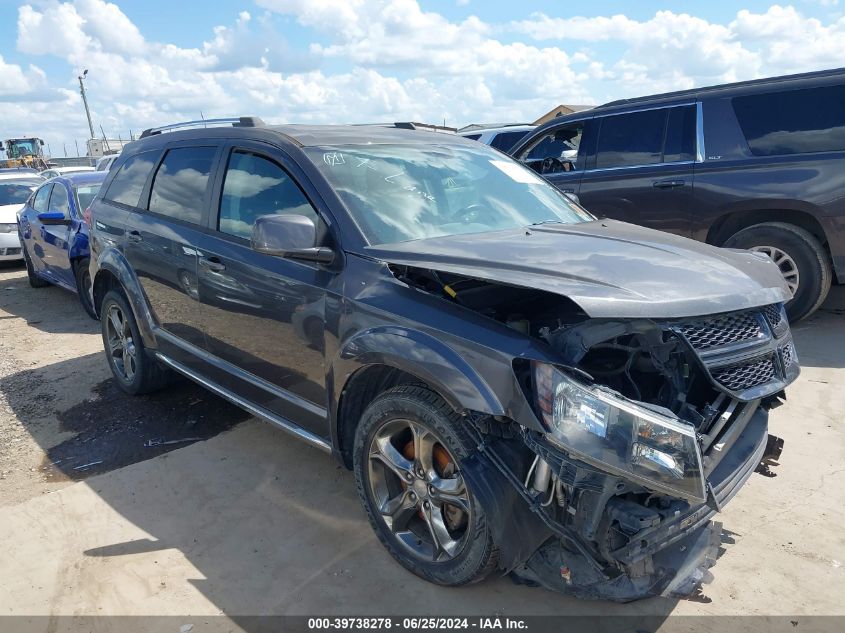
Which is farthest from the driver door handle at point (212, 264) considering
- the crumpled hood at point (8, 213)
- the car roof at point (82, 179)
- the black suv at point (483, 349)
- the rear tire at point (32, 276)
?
the crumpled hood at point (8, 213)

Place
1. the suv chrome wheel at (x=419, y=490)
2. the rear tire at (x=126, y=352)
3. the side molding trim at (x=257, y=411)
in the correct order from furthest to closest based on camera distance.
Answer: the rear tire at (x=126, y=352)
the side molding trim at (x=257, y=411)
the suv chrome wheel at (x=419, y=490)

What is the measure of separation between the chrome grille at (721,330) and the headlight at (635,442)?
15.3 inches

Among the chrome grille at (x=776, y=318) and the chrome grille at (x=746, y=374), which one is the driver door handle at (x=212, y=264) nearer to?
the chrome grille at (x=746, y=374)

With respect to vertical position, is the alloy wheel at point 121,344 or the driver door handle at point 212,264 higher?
the driver door handle at point 212,264

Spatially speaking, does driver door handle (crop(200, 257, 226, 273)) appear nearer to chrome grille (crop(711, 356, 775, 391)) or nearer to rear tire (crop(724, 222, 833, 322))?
chrome grille (crop(711, 356, 775, 391))

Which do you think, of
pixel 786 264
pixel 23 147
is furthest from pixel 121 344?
pixel 23 147

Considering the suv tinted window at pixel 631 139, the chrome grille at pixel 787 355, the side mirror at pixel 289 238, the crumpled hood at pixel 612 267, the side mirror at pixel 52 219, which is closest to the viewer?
the crumpled hood at pixel 612 267

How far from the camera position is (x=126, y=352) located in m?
5.09

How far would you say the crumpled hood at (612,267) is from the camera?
2328 millimetres

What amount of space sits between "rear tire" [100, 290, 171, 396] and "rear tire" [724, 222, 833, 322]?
16.8 feet

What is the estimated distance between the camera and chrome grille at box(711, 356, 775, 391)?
247 cm

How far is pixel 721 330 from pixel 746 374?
0.21 meters

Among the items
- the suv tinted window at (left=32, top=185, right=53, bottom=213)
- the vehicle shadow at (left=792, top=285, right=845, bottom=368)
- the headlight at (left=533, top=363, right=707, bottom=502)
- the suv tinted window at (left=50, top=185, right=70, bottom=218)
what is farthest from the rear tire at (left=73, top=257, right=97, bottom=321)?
A: the vehicle shadow at (left=792, top=285, right=845, bottom=368)

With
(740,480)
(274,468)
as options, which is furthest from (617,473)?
(274,468)
